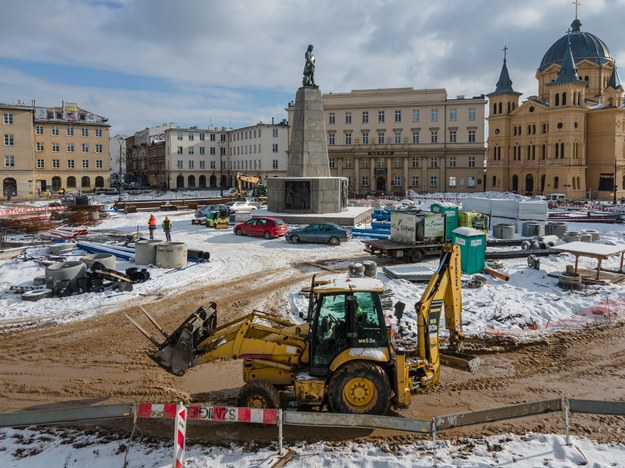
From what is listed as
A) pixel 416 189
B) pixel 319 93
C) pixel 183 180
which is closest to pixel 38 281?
pixel 319 93

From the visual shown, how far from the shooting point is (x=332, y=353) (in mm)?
8438

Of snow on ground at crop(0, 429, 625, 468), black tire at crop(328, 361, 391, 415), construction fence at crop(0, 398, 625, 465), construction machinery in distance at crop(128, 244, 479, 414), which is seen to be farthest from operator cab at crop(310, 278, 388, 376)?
snow on ground at crop(0, 429, 625, 468)

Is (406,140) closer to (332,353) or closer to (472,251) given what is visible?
(472,251)

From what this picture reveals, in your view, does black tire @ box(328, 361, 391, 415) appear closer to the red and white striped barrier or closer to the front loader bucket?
the red and white striped barrier

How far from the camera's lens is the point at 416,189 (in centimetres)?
7919

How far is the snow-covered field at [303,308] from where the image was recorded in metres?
7.53

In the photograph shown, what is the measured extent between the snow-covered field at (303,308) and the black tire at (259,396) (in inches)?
30.0

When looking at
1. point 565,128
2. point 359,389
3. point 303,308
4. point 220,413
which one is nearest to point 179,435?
point 220,413

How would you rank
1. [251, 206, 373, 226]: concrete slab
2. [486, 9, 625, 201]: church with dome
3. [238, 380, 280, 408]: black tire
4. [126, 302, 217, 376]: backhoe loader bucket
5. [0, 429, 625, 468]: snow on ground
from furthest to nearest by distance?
[486, 9, 625, 201]: church with dome
[251, 206, 373, 226]: concrete slab
[126, 302, 217, 376]: backhoe loader bucket
[238, 380, 280, 408]: black tire
[0, 429, 625, 468]: snow on ground

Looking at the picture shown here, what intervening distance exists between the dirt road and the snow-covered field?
0.60 m

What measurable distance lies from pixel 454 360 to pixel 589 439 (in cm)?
254

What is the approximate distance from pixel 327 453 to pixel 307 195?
2929cm

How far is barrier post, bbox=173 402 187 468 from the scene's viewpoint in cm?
686

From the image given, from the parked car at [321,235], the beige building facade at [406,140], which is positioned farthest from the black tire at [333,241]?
the beige building facade at [406,140]
